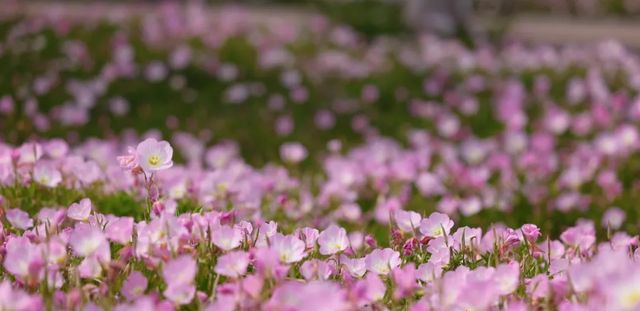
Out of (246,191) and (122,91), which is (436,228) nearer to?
(246,191)

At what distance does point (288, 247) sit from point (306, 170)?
11.5 ft

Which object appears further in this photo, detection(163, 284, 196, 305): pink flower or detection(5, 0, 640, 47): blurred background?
detection(5, 0, 640, 47): blurred background

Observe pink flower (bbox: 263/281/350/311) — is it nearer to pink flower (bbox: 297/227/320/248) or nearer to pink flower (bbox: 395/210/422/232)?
pink flower (bbox: 297/227/320/248)

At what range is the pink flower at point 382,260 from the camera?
264 cm

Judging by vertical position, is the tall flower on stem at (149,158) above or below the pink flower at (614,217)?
above

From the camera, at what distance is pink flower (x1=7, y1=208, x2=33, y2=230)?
303 cm

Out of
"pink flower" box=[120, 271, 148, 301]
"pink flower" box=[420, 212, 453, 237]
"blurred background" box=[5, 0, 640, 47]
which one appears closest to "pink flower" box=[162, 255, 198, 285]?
"pink flower" box=[120, 271, 148, 301]

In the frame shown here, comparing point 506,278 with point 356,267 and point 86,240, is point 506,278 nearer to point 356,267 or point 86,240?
point 356,267

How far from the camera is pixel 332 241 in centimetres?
278

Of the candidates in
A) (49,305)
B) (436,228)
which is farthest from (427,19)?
(49,305)

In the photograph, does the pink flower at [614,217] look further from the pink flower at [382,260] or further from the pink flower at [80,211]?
the pink flower at [80,211]

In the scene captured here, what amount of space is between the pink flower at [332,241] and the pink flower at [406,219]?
250mm

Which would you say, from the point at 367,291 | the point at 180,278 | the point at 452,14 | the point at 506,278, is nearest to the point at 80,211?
the point at 180,278

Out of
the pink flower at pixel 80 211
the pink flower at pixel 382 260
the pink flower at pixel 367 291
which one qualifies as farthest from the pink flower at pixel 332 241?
the pink flower at pixel 80 211
